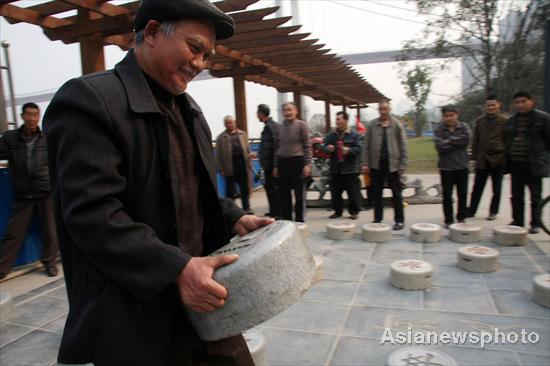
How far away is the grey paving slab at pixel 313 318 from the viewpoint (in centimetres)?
321

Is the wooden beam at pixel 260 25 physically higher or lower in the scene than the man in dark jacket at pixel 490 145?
higher

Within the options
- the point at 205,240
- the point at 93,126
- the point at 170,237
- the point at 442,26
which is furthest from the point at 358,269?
the point at 442,26

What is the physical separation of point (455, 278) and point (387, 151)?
231cm

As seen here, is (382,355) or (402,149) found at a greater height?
(402,149)

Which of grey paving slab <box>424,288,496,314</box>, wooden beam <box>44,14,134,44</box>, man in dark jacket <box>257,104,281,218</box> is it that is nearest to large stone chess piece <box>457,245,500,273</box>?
grey paving slab <box>424,288,496,314</box>

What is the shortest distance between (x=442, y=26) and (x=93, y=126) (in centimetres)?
1374

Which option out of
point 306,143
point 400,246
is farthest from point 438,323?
point 306,143

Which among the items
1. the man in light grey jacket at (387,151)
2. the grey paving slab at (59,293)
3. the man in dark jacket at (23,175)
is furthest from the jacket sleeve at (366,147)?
the grey paving slab at (59,293)

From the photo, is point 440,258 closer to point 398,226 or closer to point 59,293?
point 398,226

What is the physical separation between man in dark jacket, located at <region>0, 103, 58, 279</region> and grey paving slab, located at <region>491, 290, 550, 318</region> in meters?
4.83

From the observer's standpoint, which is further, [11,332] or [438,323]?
[11,332]

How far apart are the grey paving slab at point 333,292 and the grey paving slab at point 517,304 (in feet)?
4.19

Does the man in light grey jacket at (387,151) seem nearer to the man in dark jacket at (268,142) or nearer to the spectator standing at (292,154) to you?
the spectator standing at (292,154)

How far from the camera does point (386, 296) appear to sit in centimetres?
375
